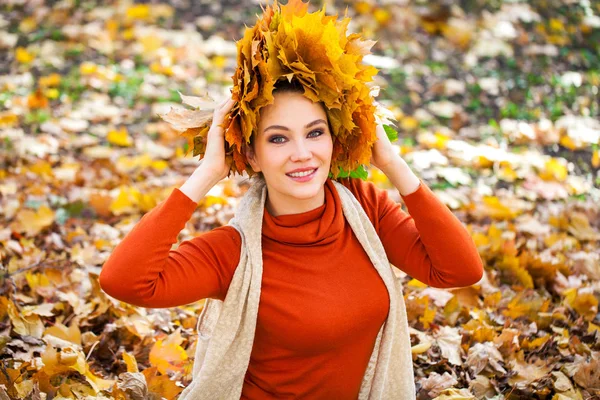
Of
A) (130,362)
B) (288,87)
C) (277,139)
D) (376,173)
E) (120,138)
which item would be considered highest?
(288,87)

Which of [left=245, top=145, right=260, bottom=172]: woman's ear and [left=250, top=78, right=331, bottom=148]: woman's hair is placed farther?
[left=245, top=145, right=260, bottom=172]: woman's ear

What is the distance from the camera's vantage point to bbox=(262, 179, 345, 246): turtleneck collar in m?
2.11

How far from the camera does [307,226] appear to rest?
212cm

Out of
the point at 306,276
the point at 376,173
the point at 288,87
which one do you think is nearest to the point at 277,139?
the point at 288,87

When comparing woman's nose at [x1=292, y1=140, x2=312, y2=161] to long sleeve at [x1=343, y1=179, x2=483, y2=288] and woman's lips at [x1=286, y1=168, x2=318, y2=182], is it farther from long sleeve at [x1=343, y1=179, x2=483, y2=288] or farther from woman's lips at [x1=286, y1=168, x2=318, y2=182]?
long sleeve at [x1=343, y1=179, x2=483, y2=288]

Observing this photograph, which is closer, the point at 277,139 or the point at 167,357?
the point at 277,139

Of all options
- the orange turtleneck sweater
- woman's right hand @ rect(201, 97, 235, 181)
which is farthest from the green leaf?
woman's right hand @ rect(201, 97, 235, 181)

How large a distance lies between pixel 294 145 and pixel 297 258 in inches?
14.4

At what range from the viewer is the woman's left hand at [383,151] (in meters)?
2.13

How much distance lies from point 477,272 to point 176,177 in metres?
2.86

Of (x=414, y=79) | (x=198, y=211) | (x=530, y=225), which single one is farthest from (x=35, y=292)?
(x=414, y=79)

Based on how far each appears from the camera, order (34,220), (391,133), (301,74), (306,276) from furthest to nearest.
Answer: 1. (34,220)
2. (391,133)
3. (306,276)
4. (301,74)

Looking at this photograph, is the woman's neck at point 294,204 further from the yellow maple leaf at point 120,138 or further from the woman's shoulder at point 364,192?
the yellow maple leaf at point 120,138

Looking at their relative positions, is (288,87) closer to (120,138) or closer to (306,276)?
(306,276)
